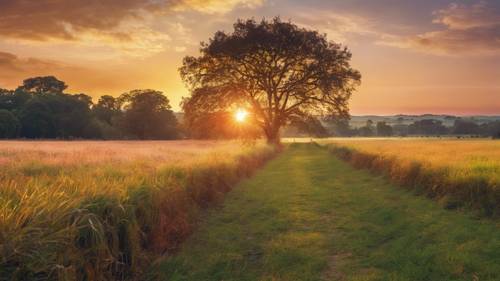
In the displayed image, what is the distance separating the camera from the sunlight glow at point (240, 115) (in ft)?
142

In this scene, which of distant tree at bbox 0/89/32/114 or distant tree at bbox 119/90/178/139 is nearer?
distant tree at bbox 119/90/178/139

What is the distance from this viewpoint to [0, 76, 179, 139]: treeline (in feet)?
214

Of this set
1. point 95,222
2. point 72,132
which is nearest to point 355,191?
point 95,222

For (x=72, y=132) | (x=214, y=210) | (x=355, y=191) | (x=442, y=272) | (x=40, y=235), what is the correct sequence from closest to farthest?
(x=40, y=235) < (x=442, y=272) < (x=214, y=210) < (x=355, y=191) < (x=72, y=132)

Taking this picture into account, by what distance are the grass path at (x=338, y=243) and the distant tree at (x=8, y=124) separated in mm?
59569

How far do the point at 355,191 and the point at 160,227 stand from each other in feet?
32.3

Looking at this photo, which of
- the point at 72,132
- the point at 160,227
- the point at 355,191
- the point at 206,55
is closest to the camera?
the point at 160,227

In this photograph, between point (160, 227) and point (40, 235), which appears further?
point (160, 227)

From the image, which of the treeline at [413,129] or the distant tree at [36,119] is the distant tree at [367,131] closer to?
the treeline at [413,129]

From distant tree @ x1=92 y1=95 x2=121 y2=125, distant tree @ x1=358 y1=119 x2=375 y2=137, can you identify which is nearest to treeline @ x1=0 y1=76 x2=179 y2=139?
distant tree @ x1=92 y1=95 x2=121 y2=125

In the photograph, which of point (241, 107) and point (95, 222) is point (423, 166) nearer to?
point (95, 222)

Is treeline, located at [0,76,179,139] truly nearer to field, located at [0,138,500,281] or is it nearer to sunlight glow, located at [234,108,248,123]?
sunlight glow, located at [234,108,248,123]

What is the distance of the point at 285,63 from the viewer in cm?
4147

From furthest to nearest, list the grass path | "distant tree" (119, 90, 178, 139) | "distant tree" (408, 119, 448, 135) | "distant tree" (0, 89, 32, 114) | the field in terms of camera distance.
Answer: "distant tree" (408, 119, 448, 135) < "distant tree" (0, 89, 32, 114) < "distant tree" (119, 90, 178, 139) < the grass path < the field
